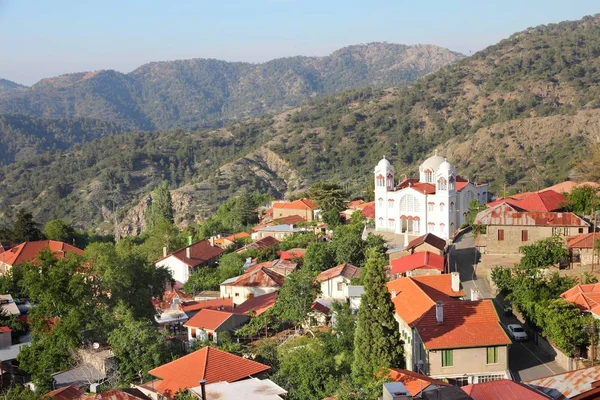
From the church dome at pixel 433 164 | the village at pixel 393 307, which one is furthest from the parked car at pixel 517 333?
the church dome at pixel 433 164

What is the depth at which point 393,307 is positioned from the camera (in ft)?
60.2

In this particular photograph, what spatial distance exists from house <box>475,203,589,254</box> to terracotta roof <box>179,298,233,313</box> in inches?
408

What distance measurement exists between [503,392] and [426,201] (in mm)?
26321

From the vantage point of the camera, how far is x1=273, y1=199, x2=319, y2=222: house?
160 feet

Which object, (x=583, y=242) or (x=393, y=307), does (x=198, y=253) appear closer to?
(x=583, y=242)

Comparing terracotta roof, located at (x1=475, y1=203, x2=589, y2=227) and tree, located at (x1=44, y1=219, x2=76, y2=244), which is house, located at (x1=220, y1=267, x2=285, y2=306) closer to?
terracotta roof, located at (x1=475, y1=203, x2=589, y2=227)

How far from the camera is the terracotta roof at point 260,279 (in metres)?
30.3

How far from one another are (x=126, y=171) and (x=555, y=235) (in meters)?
95.1

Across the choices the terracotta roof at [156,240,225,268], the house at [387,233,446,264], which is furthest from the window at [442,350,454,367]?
the terracotta roof at [156,240,225,268]

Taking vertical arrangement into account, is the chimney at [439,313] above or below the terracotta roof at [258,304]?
above

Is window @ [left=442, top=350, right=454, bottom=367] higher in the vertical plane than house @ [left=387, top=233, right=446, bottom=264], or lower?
lower

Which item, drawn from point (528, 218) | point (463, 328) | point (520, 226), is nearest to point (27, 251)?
point (520, 226)

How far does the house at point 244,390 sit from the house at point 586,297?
338 inches

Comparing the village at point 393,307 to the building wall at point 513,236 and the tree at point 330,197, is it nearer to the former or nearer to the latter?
the building wall at point 513,236
